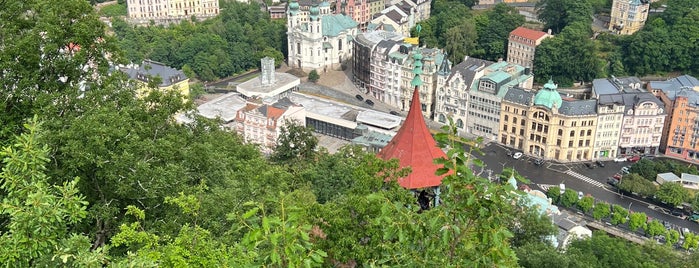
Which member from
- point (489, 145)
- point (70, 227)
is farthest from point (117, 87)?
point (489, 145)

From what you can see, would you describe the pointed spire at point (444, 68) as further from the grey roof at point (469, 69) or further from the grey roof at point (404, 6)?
the grey roof at point (404, 6)

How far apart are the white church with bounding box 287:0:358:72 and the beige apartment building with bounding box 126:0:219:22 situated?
71.2 ft

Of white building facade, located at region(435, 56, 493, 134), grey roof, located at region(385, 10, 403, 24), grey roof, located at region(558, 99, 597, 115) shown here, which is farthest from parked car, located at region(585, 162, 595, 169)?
grey roof, located at region(385, 10, 403, 24)

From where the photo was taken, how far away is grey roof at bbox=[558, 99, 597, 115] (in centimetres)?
7131

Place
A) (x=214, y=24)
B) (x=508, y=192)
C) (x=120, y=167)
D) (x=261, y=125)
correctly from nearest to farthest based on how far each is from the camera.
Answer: (x=508, y=192) < (x=120, y=167) < (x=261, y=125) < (x=214, y=24)

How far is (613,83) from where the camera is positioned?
259 feet

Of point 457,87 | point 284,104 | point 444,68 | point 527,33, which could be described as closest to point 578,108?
point 457,87

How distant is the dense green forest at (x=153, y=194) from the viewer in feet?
47.3

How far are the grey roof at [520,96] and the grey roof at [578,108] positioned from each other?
327cm

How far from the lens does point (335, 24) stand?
3871 inches

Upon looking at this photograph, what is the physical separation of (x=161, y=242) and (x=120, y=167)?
114 inches

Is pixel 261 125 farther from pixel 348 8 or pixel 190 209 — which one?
pixel 190 209

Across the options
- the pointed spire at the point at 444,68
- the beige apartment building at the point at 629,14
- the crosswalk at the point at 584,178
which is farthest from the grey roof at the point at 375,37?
the beige apartment building at the point at 629,14

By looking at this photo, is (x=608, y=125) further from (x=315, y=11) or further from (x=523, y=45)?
(x=315, y=11)
